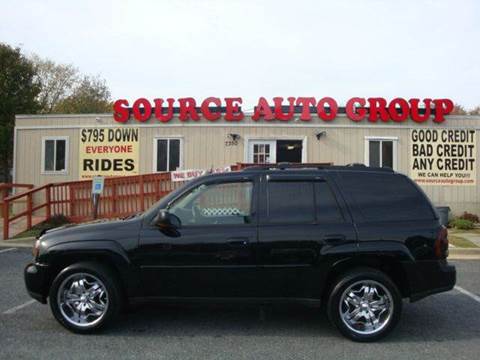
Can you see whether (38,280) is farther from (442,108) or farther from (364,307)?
(442,108)

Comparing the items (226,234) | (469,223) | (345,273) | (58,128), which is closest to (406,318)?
(345,273)

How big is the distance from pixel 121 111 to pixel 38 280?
11657 mm

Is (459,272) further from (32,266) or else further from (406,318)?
(32,266)

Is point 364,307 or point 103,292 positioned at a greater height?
point 103,292

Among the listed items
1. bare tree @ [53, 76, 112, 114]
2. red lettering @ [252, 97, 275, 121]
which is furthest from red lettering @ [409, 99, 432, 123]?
bare tree @ [53, 76, 112, 114]

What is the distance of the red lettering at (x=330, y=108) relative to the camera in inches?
622

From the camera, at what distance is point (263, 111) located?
626 inches

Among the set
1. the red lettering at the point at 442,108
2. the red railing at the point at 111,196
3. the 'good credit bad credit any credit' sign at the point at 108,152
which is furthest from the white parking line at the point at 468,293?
the 'good credit bad credit any credit' sign at the point at 108,152

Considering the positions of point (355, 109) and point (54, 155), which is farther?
point (54, 155)

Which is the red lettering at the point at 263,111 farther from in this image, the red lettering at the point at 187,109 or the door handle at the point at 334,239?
the door handle at the point at 334,239

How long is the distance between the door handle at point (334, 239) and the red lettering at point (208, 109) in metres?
11.4

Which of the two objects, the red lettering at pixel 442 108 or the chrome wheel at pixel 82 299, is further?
the red lettering at pixel 442 108

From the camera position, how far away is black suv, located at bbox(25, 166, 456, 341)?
502 centimetres

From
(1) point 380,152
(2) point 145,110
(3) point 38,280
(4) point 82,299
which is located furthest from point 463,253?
(2) point 145,110
